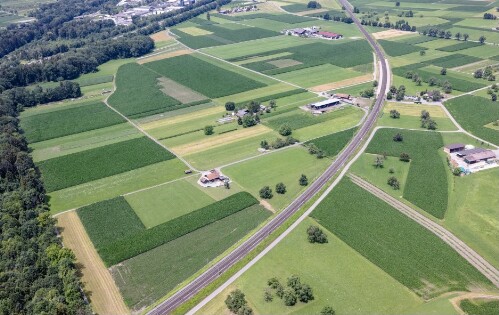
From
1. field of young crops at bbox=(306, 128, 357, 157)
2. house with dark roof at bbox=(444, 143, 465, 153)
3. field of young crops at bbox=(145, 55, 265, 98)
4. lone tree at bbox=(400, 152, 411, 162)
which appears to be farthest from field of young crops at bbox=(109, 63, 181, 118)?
house with dark roof at bbox=(444, 143, 465, 153)

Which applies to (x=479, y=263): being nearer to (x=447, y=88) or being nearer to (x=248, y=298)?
(x=248, y=298)

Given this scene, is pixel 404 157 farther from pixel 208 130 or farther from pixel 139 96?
pixel 139 96

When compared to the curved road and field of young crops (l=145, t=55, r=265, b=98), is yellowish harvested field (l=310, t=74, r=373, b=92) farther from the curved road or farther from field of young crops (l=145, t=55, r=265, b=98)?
the curved road

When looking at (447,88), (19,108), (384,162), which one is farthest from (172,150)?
(447,88)

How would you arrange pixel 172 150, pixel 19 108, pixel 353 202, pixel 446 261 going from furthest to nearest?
pixel 19 108 < pixel 172 150 < pixel 353 202 < pixel 446 261

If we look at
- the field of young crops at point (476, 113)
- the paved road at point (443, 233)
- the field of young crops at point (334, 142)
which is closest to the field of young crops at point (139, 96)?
the field of young crops at point (334, 142)

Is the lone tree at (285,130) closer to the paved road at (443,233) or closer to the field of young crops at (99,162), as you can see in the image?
the paved road at (443,233)
